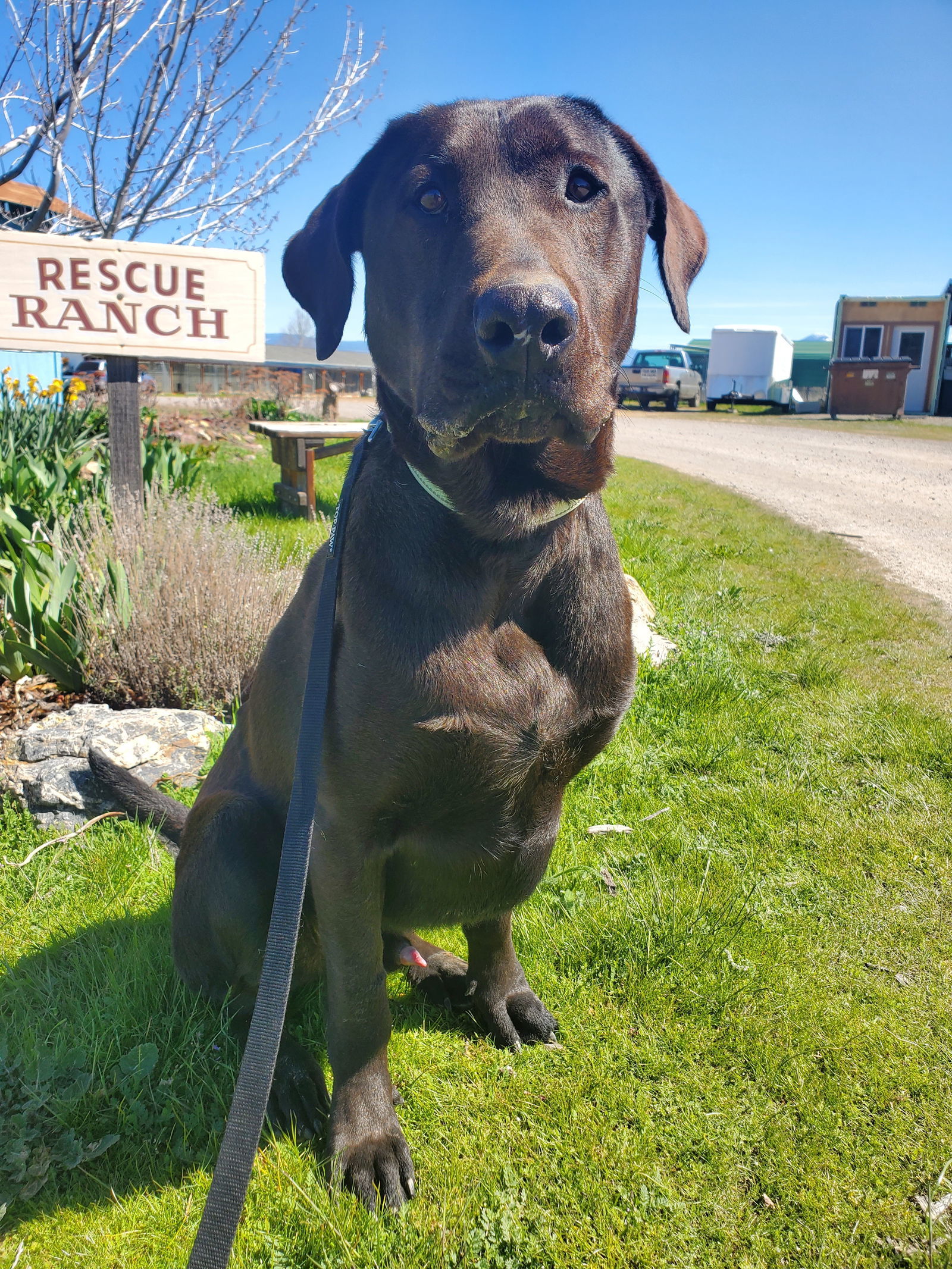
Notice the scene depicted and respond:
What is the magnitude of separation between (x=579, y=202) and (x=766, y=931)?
2.03 m

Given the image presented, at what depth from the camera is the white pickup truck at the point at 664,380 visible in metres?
25.2

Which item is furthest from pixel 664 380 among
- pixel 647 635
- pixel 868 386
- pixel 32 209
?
pixel 647 635

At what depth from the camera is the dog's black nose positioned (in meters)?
1.37

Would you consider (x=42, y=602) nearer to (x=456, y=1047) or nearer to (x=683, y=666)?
(x=456, y=1047)

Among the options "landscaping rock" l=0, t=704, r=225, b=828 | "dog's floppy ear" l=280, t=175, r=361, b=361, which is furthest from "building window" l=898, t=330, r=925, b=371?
"dog's floppy ear" l=280, t=175, r=361, b=361

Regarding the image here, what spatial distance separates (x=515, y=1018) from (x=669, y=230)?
201 cm

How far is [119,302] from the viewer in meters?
4.17

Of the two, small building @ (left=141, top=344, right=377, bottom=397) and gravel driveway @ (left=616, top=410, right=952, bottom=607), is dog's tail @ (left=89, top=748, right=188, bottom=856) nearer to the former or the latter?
small building @ (left=141, top=344, right=377, bottom=397)

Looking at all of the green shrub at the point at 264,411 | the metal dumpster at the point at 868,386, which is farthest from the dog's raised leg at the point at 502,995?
the metal dumpster at the point at 868,386

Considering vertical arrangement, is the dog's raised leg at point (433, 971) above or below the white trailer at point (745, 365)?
below

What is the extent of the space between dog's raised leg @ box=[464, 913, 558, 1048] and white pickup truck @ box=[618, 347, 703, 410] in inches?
934

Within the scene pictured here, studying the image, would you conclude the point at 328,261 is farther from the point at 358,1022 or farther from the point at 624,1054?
the point at 624,1054

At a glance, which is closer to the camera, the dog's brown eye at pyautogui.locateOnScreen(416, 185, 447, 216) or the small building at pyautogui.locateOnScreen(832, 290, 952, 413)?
the dog's brown eye at pyautogui.locateOnScreen(416, 185, 447, 216)

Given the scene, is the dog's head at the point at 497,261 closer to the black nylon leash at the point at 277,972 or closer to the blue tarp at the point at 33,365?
the black nylon leash at the point at 277,972
